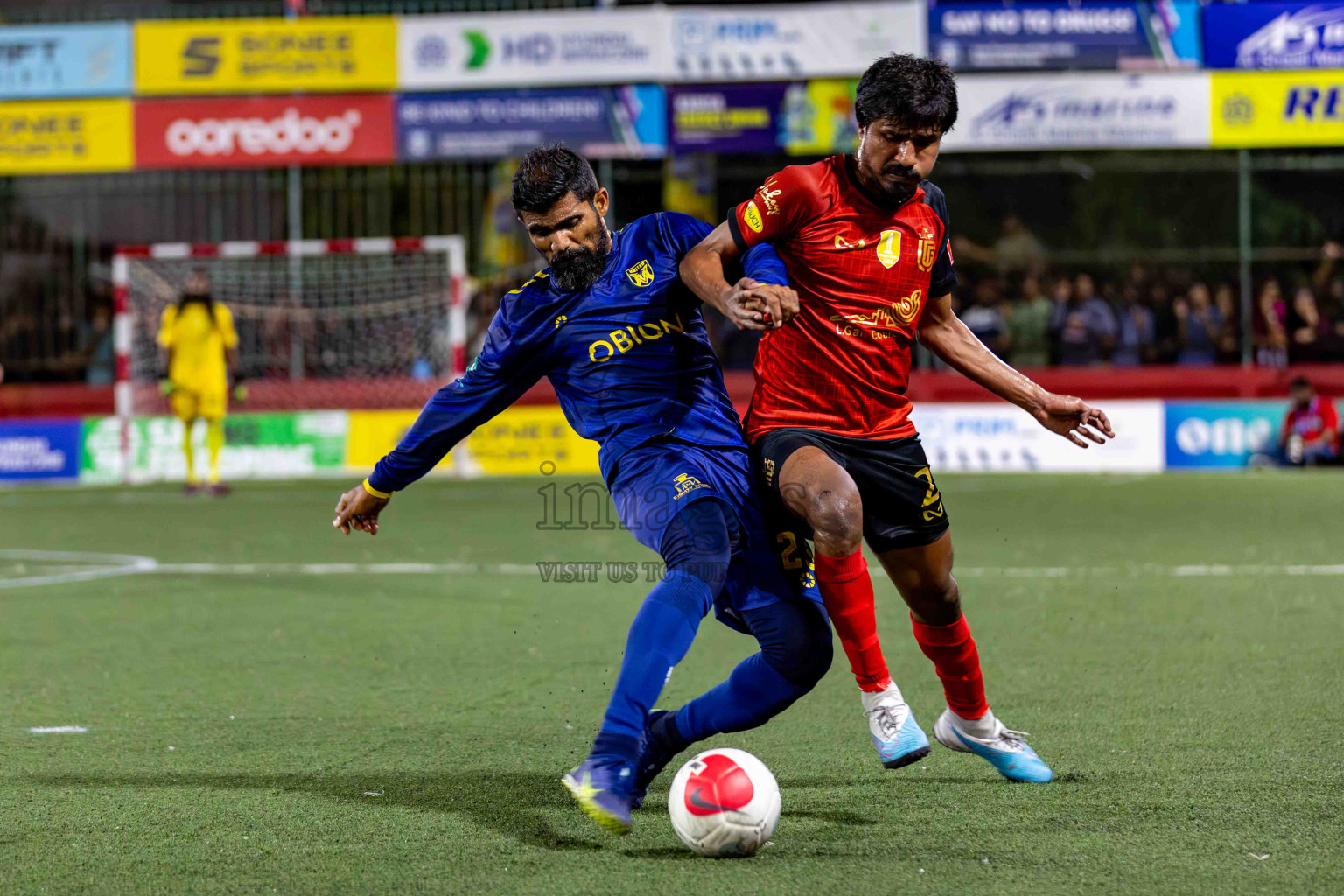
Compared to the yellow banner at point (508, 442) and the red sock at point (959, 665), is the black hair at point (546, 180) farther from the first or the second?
the yellow banner at point (508, 442)

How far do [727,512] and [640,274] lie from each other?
2.16ft

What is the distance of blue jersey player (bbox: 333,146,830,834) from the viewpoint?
396 cm

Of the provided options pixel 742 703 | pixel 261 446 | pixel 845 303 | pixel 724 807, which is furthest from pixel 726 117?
pixel 724 807

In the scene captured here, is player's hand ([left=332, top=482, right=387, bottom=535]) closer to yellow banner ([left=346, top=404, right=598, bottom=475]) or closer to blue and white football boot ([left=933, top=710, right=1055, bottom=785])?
blue and white football boot ([left=933, top=710, right=1055, bottom=785])

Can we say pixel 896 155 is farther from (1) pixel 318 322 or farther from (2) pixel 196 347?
(1) pixel 318 322

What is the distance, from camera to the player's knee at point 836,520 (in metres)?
4.00

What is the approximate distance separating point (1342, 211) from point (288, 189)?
13.2 m

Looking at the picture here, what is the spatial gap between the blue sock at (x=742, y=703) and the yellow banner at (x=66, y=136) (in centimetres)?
1648

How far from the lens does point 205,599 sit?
8453mm

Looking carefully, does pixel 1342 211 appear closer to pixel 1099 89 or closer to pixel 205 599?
pixel 1099 89

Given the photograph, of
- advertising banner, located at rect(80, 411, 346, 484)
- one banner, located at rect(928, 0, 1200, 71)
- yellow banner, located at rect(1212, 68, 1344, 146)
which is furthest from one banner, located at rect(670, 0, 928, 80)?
advertising banner, located at rect(80, 411, 346, 484)

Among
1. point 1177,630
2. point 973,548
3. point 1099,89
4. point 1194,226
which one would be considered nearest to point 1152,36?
point 1099,89

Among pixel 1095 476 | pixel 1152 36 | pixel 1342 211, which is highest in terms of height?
pixel 1152 36

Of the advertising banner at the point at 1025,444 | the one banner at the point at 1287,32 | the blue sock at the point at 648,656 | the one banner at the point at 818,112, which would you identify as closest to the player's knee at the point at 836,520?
the blue sock at the point at 648,656
